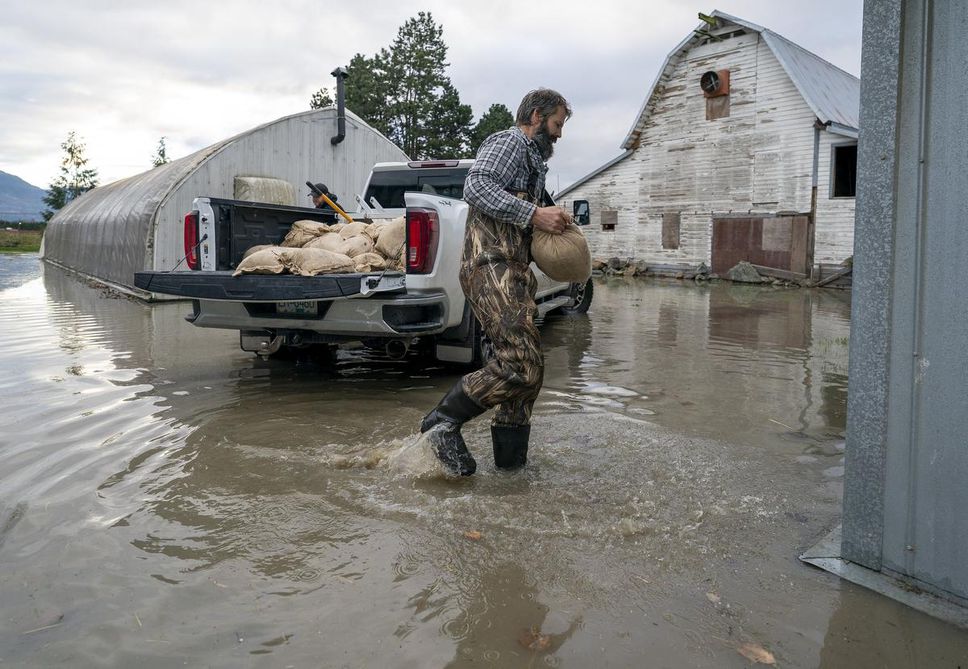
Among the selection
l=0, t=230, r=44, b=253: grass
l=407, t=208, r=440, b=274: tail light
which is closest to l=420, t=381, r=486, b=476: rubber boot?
l=407, t=208, r=440, b=274: tail light

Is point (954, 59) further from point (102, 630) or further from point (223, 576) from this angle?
point (102, 630)

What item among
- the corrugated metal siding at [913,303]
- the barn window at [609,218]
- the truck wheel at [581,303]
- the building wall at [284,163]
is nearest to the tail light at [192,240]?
the corrugated metal siding at [913,303]

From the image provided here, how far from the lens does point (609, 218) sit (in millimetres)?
26109

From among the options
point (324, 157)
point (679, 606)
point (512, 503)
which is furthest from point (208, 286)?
point (324, 157)

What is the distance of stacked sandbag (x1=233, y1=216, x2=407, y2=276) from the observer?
5594 millimetres

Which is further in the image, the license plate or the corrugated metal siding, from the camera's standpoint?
the license plate

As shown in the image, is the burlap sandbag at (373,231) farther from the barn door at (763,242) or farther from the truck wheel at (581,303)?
the barn door at (763,242)

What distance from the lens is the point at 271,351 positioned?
7246 millimetres

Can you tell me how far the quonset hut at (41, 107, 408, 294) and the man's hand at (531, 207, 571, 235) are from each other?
12276mm

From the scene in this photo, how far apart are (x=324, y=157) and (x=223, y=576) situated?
17.1 m

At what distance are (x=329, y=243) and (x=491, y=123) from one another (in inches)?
1698

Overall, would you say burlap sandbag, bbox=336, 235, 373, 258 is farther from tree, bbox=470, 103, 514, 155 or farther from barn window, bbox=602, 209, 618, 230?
tree, bbox=470, 103, 514, 155

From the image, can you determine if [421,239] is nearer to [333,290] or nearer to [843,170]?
[333,290]

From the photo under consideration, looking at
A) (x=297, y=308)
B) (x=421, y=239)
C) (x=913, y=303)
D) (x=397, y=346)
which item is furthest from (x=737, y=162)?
(x=913, y=303)
